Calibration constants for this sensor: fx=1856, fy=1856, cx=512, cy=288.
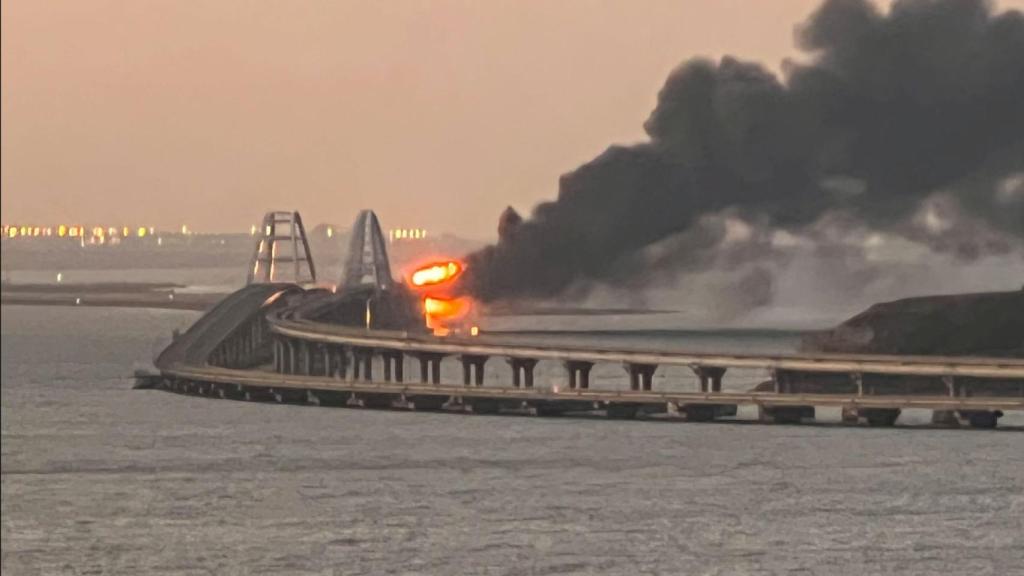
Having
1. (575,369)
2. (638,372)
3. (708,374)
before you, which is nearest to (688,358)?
(708,374)

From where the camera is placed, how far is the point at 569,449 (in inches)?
2906

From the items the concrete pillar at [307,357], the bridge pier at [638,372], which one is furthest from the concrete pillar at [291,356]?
the bridge pier at [638,372]

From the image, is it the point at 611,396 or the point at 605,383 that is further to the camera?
the point at 605,383

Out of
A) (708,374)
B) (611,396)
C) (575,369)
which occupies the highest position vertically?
(575,369)

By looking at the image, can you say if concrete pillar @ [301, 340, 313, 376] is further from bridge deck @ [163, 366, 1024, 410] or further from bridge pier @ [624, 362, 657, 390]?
bridge pier @ [624, 362, 657, 390]

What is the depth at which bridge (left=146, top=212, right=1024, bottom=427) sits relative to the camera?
7488 cm

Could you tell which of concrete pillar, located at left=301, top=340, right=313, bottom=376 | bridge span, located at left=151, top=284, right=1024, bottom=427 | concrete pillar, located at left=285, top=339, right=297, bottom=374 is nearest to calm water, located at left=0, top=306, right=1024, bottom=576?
bridge span, located at left=151, top=284, right=1024, bottom=427

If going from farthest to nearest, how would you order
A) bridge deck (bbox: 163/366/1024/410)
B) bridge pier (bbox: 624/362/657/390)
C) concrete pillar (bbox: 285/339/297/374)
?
concrete pillar (bbox: 285/339/297/374)
bridge pier (bbox: 624/362/657/390)
bridge deck (bbox: 163/366/1024/410)

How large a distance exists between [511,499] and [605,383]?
7814 cm

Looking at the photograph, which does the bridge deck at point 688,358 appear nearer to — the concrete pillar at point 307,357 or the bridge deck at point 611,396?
Result: the bridge deck at point 611,396

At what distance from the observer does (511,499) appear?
5553cm

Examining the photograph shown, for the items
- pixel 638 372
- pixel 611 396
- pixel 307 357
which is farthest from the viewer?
pixel 307 357

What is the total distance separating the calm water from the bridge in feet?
5.29

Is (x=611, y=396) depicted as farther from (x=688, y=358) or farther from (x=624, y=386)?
(x=624, y=386)
